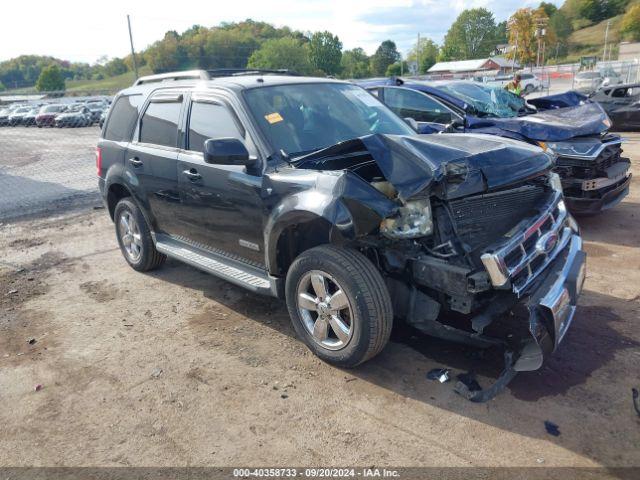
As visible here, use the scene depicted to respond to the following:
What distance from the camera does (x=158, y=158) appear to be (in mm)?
5000

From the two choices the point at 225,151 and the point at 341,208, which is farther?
the point at 225,151

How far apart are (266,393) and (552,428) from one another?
1.77 metres

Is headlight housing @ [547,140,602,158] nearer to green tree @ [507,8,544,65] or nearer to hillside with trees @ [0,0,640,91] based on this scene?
hillside with trees @ [0,0,640,91]

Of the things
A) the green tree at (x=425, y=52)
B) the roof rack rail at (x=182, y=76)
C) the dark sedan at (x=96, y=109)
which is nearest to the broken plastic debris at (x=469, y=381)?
the roof rack rail at (x=182, y=76)

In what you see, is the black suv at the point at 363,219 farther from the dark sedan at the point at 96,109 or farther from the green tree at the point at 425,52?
the green tree at the point at 425,52

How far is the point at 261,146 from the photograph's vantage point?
4008 millimetres

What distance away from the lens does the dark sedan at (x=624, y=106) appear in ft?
48.5

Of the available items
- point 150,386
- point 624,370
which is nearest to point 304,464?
point 150,386

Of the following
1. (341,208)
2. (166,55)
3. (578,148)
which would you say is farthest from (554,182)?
(166,55)

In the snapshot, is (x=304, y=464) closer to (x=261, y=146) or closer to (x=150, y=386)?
(x=150, y=386)

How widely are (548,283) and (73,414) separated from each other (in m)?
3.18

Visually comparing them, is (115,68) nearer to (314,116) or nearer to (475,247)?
(314,116)

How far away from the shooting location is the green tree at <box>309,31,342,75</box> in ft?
346

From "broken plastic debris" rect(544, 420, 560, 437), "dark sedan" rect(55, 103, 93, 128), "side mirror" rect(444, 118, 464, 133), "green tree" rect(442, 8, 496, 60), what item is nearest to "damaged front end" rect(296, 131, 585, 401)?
"broken plastic debris" rect(544, 420, 560, 437)
